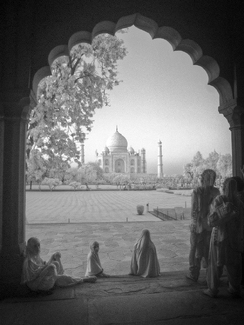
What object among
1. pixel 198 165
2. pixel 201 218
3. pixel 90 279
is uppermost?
pixel 198 165

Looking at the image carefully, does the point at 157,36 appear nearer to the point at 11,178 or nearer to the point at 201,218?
the point at 201,218

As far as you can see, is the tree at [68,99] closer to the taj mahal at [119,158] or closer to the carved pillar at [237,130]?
the carved pillar at [237,130]

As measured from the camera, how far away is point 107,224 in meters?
9.77

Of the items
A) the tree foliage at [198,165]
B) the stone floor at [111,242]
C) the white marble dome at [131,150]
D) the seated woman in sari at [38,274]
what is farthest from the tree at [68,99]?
the white marble dome at [131,150]

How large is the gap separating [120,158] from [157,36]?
2626 inches

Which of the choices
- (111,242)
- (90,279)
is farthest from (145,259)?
(111,242)

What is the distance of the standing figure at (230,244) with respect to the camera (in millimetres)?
2941

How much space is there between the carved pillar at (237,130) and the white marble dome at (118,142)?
65665mm

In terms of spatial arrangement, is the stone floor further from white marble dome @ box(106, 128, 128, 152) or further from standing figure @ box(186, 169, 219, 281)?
white marble dome @ box(106, 128, 128, 152)

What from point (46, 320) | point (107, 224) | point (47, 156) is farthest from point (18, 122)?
point (107, 224)

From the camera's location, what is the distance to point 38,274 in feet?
10.1

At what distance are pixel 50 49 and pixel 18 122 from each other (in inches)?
37.3

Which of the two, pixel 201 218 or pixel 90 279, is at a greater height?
pixel 201 218

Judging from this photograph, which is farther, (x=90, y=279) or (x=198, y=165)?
(x=198, y=165)
